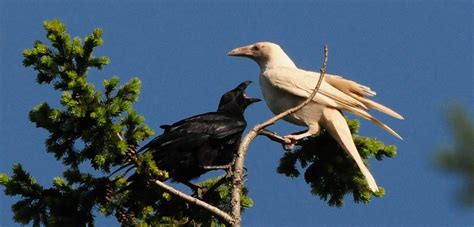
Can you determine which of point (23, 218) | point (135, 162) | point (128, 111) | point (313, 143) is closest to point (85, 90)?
point (128, 111)

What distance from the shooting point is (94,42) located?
4.54m

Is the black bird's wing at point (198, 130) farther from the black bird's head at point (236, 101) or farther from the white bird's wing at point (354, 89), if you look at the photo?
the white bird's wing at point (354, 89)

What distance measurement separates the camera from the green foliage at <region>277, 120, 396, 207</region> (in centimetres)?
586

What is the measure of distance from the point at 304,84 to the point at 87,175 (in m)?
2.69

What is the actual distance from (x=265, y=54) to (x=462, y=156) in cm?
558

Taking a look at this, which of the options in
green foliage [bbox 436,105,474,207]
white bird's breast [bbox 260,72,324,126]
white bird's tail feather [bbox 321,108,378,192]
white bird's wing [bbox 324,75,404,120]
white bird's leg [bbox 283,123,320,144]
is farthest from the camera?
white bird's wing [bbox 324,75,404,120]

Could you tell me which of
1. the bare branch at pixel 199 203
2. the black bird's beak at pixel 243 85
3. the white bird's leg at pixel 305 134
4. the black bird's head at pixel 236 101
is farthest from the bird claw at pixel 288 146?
the bare branch at pixel 199 203

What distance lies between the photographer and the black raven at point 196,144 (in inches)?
216

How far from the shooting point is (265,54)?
7.51 metres

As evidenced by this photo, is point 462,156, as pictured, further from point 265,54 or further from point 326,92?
point 265,54

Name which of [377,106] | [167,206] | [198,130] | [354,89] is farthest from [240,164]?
[354,89]

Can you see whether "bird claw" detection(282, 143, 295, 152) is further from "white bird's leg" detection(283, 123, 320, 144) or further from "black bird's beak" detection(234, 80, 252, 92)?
"black bird's beak" detection(234, 80, 252, 92)

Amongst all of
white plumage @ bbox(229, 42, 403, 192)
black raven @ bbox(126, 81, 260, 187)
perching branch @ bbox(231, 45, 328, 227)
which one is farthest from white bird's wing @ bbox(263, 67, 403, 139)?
perching branch @ bbox(231, 45, 328, 227)

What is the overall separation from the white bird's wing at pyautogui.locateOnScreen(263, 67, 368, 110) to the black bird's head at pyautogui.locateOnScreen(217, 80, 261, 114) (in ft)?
1.03
